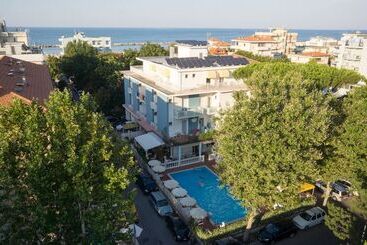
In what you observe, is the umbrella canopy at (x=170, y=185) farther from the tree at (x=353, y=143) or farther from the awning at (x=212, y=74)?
the awning at (x=212, y=74)

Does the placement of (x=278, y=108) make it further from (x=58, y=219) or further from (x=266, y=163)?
(x=58, y=219)

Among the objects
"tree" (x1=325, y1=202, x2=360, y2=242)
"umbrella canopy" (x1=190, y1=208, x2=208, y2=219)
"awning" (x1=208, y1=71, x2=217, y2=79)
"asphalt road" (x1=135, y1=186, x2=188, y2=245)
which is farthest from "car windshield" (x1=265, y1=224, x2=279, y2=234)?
"awning" (x1=208, y1=71, x2=217, y2=79)

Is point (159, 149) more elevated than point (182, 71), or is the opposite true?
point (182, 71)

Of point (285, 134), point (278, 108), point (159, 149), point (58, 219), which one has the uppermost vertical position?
point (278, 108)

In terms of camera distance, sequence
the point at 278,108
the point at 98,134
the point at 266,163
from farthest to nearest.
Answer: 1. the point at 278,108
2. the point at 266,163
3. the point at 98,134

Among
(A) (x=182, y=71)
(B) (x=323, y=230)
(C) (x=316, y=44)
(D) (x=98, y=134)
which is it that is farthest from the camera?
(C) (x=316, y=44)

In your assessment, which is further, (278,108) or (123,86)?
(123,86)

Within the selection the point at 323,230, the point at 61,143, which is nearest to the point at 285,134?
the point at 323,230

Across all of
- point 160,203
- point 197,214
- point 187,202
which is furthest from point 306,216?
point 160,203
